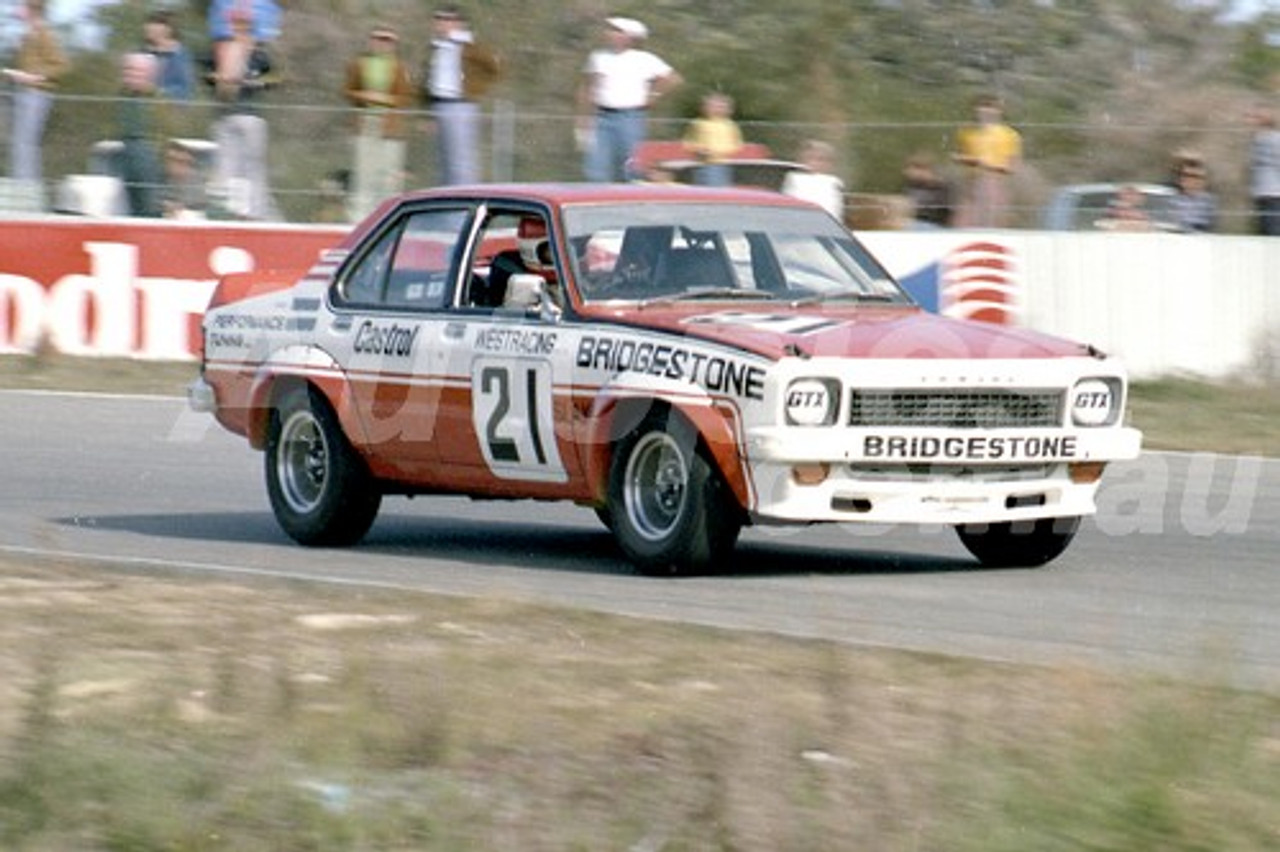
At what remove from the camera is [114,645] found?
8555mm

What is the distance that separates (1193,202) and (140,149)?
7855 mm

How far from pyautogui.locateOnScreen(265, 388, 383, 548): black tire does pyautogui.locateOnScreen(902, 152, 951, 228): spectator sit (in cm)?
807

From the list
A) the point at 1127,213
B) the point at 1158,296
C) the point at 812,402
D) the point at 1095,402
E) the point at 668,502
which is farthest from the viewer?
the point at 1127,213

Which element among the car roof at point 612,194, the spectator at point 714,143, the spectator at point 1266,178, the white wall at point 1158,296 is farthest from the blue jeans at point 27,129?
the car roof at point 612,194

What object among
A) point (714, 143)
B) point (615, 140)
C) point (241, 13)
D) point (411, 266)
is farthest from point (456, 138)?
point (411, 266)

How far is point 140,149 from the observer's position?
69.4ft

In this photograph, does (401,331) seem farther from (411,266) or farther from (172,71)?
(172,71)

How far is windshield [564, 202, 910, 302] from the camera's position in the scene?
35.5ft

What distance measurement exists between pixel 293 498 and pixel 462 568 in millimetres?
1272

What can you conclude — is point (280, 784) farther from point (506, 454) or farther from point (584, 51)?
point (584, 51)

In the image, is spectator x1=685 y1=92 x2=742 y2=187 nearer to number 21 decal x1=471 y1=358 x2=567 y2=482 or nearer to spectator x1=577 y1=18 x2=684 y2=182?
spectator x1=577 y1=18 x2=684 y2=182

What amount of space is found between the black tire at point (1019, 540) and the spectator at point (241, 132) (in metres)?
11.0

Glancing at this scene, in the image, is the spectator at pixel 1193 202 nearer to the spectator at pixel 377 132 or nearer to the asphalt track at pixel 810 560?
the asphalt track at pixel 810 560

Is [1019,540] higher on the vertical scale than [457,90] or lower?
lower
